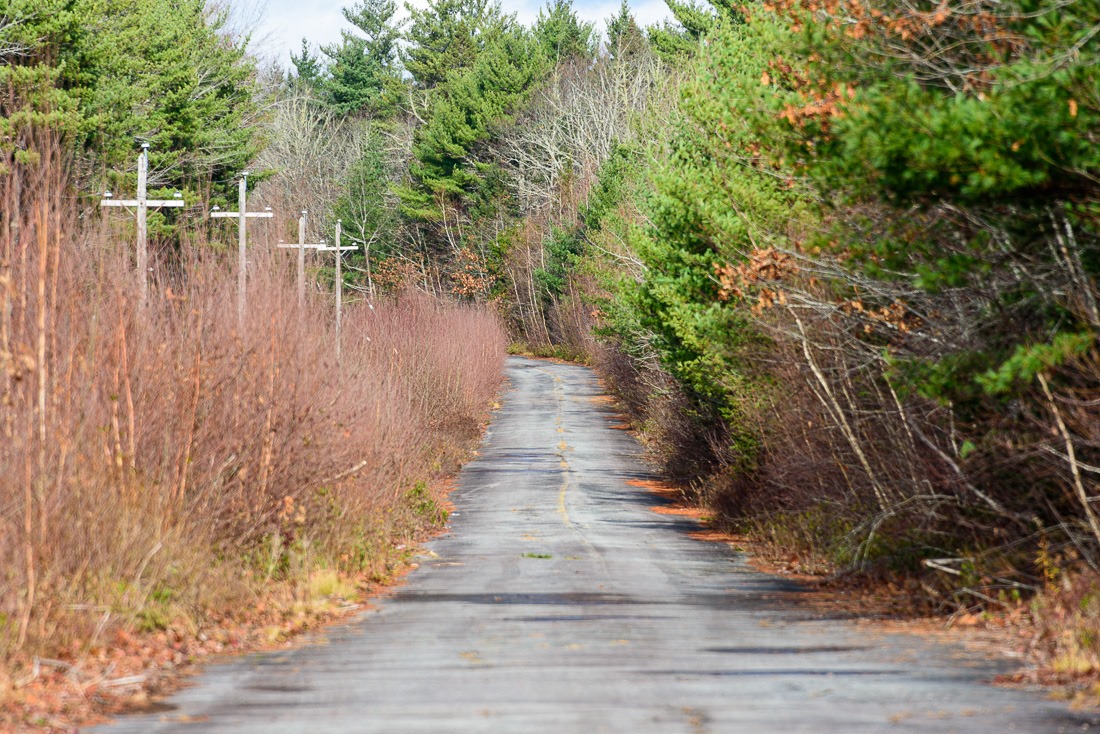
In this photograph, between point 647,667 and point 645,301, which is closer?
point 647,667

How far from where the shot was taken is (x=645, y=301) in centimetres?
2975

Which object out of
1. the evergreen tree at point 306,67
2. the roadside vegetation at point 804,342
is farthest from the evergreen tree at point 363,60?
the roadside vegetation at point 804,342

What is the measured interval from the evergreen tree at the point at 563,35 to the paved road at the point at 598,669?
3180 inches

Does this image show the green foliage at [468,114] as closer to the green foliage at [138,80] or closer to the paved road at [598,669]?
the green foliage at [138,80]

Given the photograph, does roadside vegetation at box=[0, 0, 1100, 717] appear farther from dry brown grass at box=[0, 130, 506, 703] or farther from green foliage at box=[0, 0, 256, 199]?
green foliage at box=[0, 0, 256, 199]

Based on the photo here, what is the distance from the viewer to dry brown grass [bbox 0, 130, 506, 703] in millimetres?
12055

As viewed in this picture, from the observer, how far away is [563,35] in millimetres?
101750

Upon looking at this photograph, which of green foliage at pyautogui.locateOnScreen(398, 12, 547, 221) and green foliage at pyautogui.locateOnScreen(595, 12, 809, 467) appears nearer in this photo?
green foliage at pyautogui.locateOnScreen(595, 12, 809, 467)

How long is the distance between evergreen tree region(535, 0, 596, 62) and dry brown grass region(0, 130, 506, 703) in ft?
265

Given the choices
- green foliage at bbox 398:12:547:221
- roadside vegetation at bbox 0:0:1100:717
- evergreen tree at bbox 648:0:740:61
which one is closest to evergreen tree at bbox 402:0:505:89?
green foliage at bbox 398:12:547:221

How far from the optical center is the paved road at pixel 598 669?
956cm

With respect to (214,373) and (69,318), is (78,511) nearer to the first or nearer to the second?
(69,318)

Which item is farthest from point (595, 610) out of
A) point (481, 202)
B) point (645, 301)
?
point (481, 202)

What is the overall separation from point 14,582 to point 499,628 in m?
4.98
